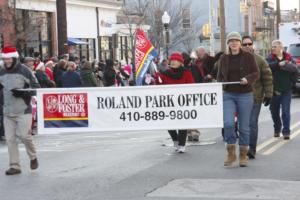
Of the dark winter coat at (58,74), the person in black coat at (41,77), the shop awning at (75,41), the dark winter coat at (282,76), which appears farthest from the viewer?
the shop awning at (75,41)

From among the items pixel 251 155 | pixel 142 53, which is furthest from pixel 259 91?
pixel 142 53

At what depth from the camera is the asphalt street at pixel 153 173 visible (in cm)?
779

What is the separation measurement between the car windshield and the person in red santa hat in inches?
768

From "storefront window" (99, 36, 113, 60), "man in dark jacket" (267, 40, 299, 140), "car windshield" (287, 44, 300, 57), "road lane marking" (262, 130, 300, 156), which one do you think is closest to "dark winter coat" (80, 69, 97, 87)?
"road lane marking" (262, 130, 300, 156)

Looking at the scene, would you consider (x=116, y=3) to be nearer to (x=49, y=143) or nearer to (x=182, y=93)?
(x=49, y=143)

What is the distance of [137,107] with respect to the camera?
381 inches

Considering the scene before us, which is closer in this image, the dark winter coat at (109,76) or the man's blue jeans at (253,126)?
the man's blue jeans at (253,126)

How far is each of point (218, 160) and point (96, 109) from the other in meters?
2.06

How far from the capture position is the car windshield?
89.7ft

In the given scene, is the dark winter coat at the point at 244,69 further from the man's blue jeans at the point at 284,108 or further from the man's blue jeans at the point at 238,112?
the man's blue jeans at the point at 284,108

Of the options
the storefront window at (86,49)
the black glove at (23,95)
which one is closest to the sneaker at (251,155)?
the black glove at (23,95)

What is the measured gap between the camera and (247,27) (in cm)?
6850

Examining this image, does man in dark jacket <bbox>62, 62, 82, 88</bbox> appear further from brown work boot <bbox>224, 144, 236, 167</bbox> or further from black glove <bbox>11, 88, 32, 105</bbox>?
brown work boot <bbox>224, 144, 236, 167</bbox>

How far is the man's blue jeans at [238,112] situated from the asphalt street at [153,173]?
0.45 m
